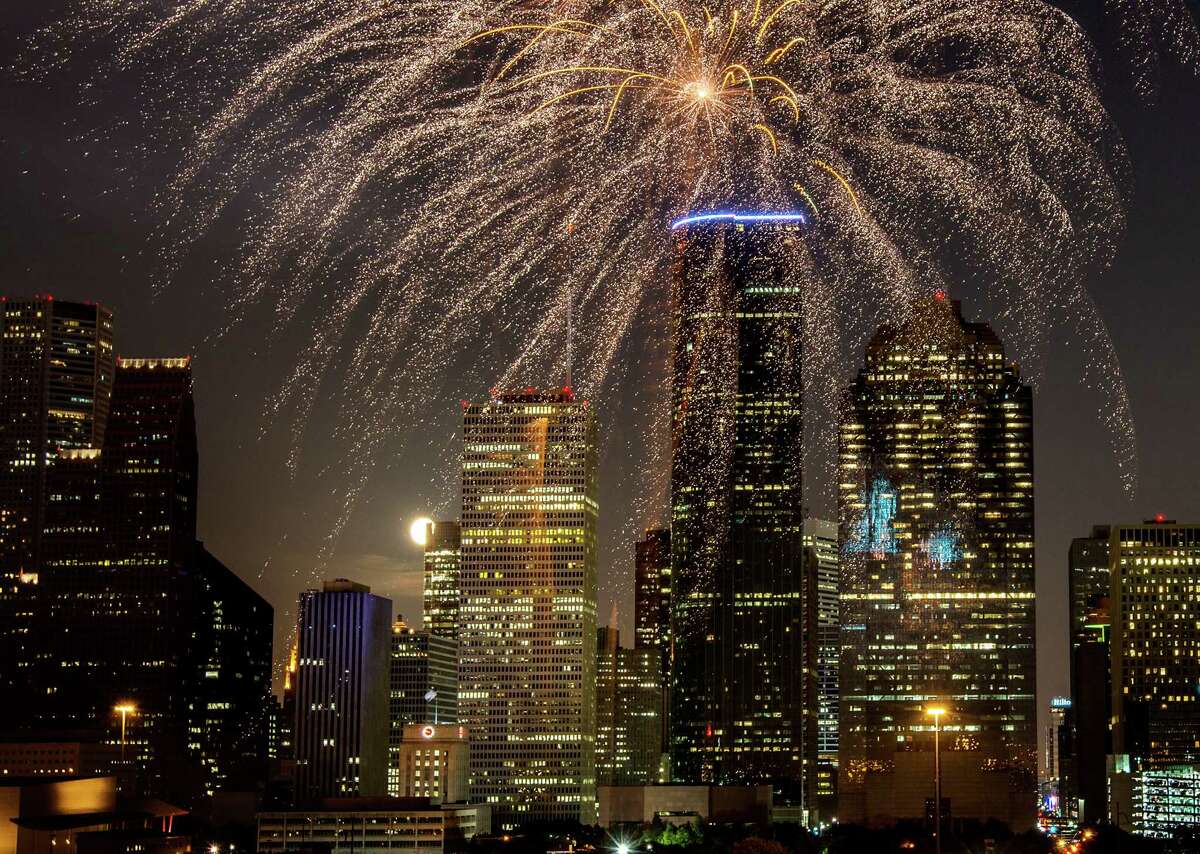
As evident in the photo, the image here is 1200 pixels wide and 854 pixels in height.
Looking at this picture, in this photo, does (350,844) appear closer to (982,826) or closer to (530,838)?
(530,838)

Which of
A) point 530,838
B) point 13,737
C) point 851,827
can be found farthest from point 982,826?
point 13,737

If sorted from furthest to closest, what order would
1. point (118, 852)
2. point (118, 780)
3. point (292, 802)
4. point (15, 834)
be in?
point (292, 802), point (118, 780), point (15, 834), point (118, 852)

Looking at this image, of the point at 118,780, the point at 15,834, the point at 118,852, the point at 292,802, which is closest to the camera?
the point at 118,852

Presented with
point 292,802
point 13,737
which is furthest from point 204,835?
point 13,737

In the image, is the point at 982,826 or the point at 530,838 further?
the point at 982,826

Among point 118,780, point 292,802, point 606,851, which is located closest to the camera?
point 606,851

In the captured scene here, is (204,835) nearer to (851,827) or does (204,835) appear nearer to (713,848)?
(713,848)
